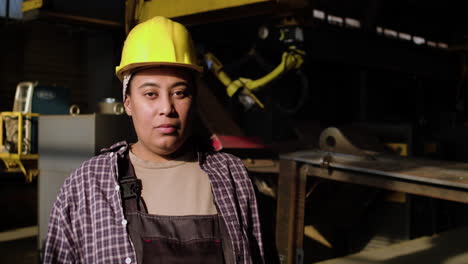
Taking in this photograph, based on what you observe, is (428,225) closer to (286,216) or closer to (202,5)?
(286,216)

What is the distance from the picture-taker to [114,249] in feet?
4.69

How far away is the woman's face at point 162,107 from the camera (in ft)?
5.03

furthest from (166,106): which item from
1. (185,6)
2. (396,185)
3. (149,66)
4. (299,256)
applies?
(185,6)

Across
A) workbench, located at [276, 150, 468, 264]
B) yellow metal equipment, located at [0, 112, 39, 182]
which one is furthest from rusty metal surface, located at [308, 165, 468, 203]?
yellow metal equipment, located at [0, 112, 39, 182]

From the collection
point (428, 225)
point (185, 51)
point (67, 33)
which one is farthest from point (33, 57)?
point (185, 51)

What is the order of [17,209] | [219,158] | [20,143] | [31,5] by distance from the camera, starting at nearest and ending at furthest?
1. [219,158]
2. [31,5]
3. [20,143]
4. [17,209]

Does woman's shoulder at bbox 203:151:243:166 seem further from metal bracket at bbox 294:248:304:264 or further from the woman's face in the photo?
metal bracket at bbox 294:248:304:264

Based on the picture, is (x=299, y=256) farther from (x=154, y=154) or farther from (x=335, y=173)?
(x=154, y=154)

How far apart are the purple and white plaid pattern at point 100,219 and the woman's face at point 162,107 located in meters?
0.15

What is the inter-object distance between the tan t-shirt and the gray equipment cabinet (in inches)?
76.1

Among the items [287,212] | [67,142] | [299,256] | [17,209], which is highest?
[67,142]

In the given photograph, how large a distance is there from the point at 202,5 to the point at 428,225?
10.8 feet

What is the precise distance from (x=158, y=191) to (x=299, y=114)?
6779mm

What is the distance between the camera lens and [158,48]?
159cm
